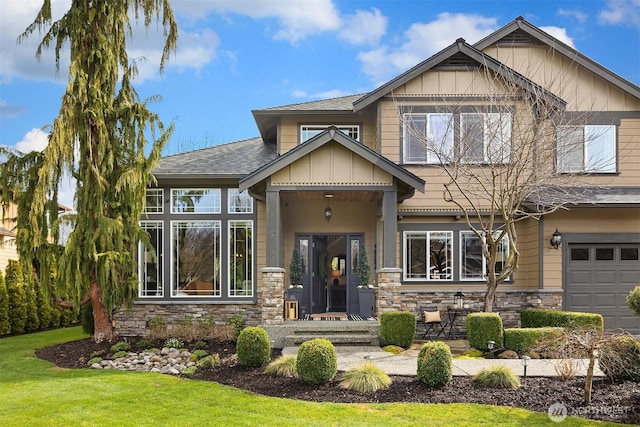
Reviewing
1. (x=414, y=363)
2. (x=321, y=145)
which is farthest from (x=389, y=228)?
(x=414, y=363)

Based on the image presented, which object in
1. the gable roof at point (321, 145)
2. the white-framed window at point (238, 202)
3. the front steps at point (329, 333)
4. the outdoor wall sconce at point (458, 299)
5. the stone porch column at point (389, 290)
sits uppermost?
the gable roof at point (321, 145)

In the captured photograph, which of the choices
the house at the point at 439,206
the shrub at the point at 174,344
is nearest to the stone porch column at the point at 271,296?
the house at the point at 439,206

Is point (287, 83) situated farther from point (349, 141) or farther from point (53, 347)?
point (53, 347)

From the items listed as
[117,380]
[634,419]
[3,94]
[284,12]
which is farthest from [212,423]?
[3,94]

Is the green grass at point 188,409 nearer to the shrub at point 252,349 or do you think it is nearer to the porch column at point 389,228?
the shrub at point 252,349

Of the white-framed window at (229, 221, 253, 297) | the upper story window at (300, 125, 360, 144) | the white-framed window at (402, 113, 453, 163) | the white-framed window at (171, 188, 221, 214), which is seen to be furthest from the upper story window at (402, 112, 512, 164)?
the white-framed window at (171, 188, 221, 214)

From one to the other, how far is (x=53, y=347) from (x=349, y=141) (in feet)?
26.5

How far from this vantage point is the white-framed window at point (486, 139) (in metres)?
12.8

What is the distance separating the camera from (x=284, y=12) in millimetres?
13328

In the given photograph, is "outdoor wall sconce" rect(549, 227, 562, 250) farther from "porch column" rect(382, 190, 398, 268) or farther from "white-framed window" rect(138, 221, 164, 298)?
"white-framed window" rect(138, 221, 164, 298)

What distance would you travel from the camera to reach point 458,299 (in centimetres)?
1380

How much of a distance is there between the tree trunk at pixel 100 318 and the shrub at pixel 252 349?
4543mm

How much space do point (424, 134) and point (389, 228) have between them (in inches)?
Result: 120

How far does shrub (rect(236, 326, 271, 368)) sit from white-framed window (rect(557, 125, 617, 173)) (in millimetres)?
8975
